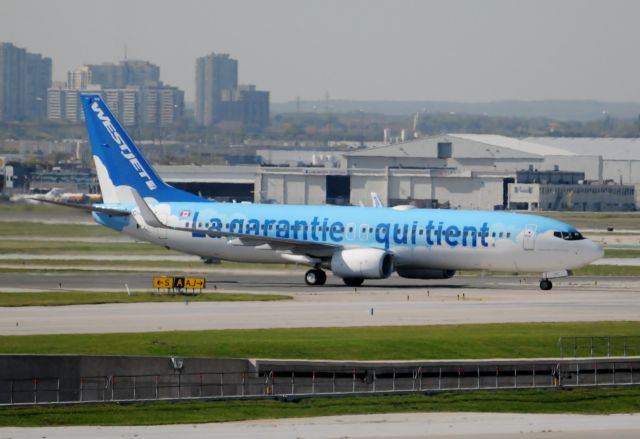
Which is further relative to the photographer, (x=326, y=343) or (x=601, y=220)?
(x=601, y=220)

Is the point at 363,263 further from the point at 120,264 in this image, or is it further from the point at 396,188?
the point at 396,188

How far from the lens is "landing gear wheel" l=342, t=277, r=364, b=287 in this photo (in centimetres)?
7175

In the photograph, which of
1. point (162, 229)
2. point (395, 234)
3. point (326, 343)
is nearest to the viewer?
point (326, 343)

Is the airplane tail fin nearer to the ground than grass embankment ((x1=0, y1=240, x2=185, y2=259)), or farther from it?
farther from it

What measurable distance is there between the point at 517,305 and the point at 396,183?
115 m

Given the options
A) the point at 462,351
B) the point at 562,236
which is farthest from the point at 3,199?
the point at 462,351

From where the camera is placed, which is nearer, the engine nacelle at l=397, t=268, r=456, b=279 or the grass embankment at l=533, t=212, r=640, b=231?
the engine nacelle at l=397, t=268, r=456, b=279

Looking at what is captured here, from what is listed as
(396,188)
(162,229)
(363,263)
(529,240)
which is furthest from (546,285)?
(396,188)

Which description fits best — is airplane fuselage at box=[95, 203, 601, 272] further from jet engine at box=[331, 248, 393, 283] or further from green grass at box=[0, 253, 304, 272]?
green grass at box=[0, 253, 304, 272]

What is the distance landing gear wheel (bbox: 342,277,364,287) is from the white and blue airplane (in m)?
0.17

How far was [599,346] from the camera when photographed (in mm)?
49000

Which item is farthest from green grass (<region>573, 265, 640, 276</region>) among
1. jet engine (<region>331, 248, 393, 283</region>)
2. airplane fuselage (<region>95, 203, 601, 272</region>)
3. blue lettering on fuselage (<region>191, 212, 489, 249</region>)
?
jet engine (<region>331, 248, 393, 283</region>)

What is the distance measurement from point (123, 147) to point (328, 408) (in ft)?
136

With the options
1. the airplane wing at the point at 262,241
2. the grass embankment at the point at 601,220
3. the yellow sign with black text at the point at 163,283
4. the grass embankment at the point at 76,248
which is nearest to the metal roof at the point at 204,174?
the grass embankment at the point at 601,220
